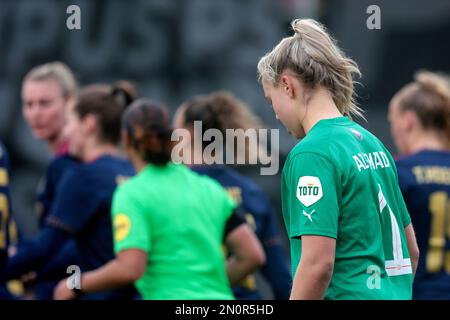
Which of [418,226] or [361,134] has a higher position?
[361,134]

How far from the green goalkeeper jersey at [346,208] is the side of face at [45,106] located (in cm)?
387

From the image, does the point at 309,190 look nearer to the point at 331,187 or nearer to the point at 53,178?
the point at 331,187

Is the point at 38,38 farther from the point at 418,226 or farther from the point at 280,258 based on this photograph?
the point at 418,226

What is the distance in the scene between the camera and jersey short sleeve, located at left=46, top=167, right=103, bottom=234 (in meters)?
4.67

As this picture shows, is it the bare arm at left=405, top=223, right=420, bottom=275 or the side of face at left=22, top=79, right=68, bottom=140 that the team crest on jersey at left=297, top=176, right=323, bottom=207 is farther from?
the side of face at left=22, top=79, right=68, bottom=140

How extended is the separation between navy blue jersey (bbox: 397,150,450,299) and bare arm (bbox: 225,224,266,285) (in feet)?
2.61

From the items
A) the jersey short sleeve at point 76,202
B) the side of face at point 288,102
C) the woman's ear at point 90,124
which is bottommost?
the jersey short sleeve at point 76,202

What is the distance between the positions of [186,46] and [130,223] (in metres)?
4.26

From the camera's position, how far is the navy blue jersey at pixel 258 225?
5.12m

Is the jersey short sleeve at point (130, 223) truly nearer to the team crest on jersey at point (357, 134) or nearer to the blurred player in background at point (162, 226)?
the blurred player in background at point (162, 226)

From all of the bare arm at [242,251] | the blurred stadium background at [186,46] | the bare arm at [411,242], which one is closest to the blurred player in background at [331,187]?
the bare arm at [411,242]

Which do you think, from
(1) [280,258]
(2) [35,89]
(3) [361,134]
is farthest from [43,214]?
(3) [361,134]

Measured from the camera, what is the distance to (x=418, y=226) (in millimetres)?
4770
